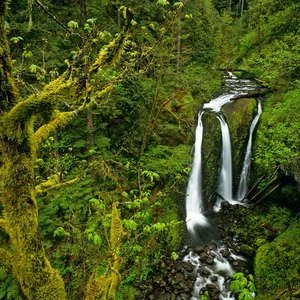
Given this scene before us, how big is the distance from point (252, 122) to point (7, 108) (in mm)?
12738

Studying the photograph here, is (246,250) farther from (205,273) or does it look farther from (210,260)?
(205,273)

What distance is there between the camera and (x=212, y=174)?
11.8 m

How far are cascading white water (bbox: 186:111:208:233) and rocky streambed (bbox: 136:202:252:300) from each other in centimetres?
119

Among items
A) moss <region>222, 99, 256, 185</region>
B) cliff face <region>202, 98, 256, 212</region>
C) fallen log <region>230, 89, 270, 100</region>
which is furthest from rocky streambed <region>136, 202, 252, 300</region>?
fallen log <region>230, 89, 270, 100</region>

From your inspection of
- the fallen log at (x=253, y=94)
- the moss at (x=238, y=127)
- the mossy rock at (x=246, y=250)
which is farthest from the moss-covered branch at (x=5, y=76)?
the fallen log at (x=253, y=94)

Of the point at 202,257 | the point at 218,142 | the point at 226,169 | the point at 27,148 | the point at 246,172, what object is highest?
the point at 27,148

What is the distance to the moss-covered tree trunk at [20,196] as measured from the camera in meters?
1.90

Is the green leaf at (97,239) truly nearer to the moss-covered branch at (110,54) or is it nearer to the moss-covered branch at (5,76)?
the moss-covered branch at (5,76)

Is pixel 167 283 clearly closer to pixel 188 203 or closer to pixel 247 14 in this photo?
pixel 188 203

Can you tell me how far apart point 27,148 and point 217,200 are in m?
10.9

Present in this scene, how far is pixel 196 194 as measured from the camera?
11.4 metres

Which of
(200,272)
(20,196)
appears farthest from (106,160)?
(200,272)

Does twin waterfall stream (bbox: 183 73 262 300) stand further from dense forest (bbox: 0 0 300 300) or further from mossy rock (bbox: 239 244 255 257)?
dense forest (bbox: 0 0 300 300)

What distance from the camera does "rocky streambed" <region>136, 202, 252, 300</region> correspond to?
7398 mm
